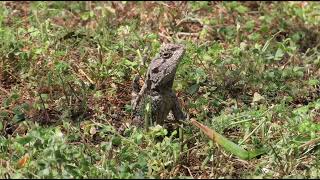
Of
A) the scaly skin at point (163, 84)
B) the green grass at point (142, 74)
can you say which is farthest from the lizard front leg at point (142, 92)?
the green grass at point (142, 74)

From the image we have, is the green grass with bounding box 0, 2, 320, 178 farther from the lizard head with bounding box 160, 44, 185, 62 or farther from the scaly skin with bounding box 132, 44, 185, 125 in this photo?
the lizard head with bounding box 160, 44, 185, 62

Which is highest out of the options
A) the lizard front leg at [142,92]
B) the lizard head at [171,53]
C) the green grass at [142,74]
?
the lizard head at [171,53]

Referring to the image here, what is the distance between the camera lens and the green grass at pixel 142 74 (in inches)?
169

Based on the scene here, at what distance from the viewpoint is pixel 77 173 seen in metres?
3.95

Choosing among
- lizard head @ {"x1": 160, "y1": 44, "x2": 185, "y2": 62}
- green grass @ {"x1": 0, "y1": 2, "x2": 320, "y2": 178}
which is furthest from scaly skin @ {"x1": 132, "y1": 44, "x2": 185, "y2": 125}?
green grass @ {"x1": 0, "y1": 2, "x2": 320, "y2": 178}

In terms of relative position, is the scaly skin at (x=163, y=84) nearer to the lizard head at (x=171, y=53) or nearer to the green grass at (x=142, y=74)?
the lizard head at (x=171, y=53)

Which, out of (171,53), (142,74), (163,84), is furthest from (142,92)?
(142,74)

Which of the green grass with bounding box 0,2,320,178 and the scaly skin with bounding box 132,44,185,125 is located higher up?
the scaly skin with bounding box 132,44,185,125

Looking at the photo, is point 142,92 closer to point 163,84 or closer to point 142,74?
point 163,84

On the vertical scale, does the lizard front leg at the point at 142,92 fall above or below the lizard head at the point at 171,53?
below

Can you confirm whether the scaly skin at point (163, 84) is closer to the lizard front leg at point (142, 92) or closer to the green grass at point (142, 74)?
the lizard front leg at point (142, 92)

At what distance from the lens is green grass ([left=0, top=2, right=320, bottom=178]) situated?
169 inches

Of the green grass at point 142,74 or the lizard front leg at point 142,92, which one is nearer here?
the green grass at point 142,74

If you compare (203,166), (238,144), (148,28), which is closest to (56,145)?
(203,166)
